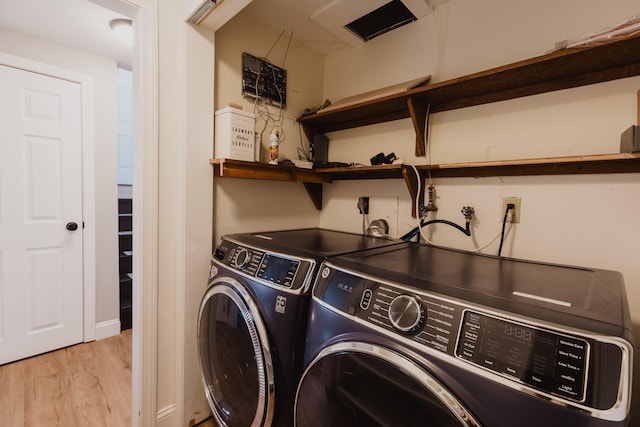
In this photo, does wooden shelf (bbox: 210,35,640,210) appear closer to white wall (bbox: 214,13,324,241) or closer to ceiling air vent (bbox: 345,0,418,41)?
white wall (bbox: 214,13,324,241)

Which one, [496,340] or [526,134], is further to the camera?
[526,134]

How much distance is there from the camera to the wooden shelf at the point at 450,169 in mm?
1042

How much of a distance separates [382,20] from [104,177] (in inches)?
92.9

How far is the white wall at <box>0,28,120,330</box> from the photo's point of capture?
228 centimetres

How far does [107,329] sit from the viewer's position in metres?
2.42

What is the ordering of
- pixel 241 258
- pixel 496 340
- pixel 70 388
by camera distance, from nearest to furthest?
pixel 496 340 < pixel 241 258 < pixel 70 388

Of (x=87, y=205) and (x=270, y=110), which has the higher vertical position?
(x=270, y=110)

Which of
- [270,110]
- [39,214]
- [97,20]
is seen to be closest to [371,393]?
[270,110]

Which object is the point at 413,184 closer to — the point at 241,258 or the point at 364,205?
the point at 364,205

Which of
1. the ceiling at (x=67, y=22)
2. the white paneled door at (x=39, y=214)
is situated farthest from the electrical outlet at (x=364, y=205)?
the white paneled door at (x=39, y=214)

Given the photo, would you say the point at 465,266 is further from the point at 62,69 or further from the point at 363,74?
the point at 62,69

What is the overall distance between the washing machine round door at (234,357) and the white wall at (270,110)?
466 millimetres

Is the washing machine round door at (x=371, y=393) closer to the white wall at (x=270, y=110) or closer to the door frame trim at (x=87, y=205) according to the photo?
the white wall at (x=270, y=110)

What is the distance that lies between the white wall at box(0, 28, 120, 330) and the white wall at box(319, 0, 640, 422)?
6.96 feet
